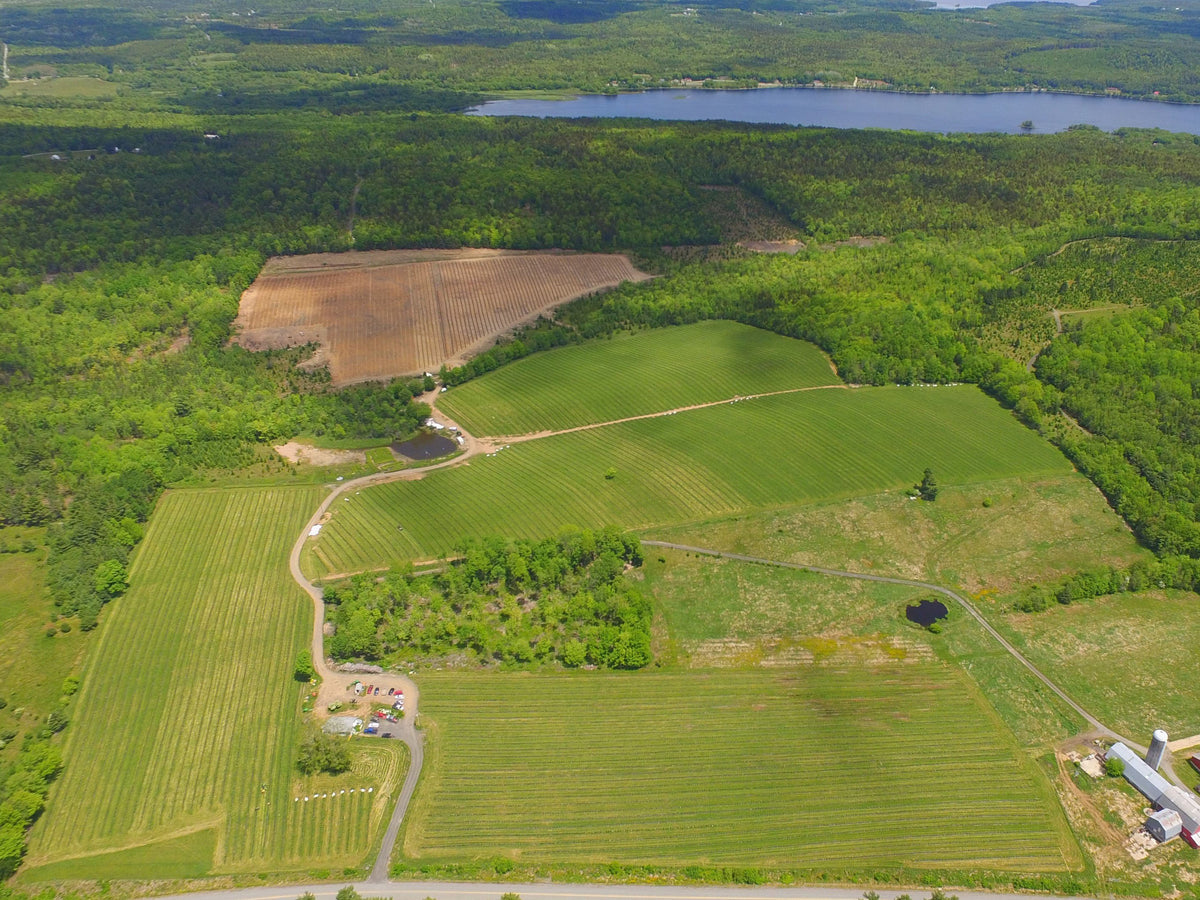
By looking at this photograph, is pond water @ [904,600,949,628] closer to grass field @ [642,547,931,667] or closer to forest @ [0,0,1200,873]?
grass field @ [642,547,931,667]

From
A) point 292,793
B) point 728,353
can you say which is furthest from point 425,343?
point 292,793

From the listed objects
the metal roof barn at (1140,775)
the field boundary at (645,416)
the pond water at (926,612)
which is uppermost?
the field boundary at (645,416)

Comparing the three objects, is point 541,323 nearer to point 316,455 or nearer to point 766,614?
point 316,455

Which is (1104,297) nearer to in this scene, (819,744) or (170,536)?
(819,744)

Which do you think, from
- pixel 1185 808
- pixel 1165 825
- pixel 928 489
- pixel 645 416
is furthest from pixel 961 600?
pixel 645 416

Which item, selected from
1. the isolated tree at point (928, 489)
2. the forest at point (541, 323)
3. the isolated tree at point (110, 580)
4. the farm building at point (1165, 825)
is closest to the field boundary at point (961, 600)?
Result: the farm building at point (1165, 825)

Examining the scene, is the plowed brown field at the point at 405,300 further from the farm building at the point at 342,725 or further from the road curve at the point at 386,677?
the farm building at the point at 342,725
